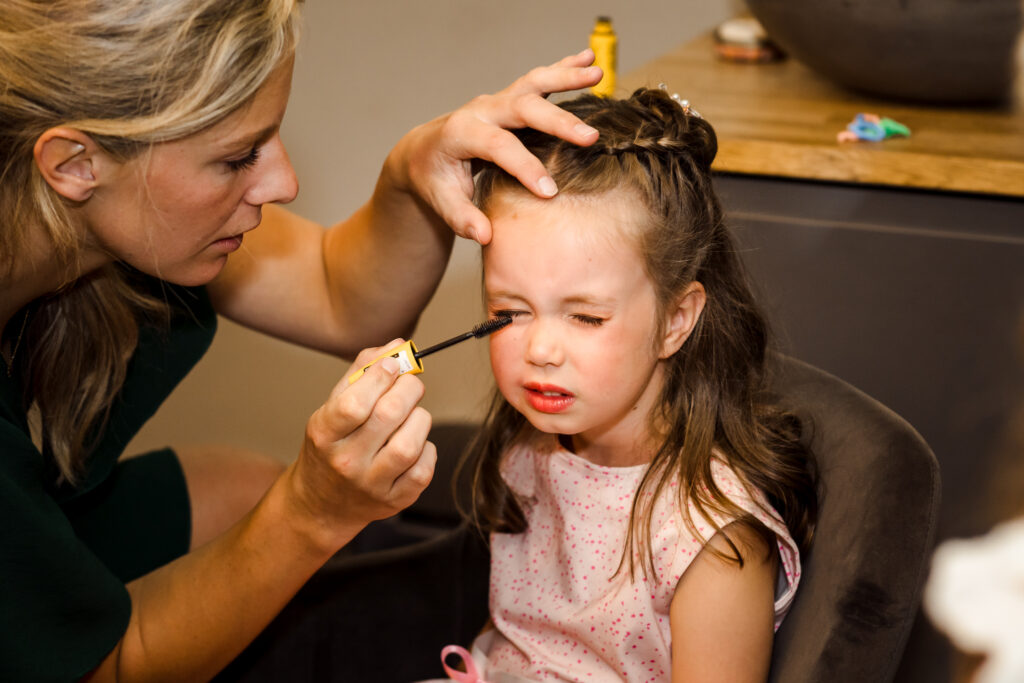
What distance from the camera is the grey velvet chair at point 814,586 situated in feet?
3.04

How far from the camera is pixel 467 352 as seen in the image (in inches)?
103

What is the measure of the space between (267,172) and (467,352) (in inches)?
59.0

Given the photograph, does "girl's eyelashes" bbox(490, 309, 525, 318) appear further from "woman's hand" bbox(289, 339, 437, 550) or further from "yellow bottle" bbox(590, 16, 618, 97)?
"yellow bottle" bbox(590, 16, 618, 97)

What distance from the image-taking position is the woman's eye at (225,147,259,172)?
43.2 inches

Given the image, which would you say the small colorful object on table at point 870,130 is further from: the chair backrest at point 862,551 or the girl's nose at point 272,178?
the girl's nose at point 272,178

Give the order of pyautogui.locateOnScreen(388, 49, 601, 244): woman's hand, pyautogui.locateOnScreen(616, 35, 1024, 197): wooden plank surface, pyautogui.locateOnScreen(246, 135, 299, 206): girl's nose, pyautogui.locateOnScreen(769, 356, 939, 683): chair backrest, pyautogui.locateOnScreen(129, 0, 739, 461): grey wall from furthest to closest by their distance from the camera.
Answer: pyautogui.locateOnScreen(129, 0, 739, 461): grey wall < pyautogui.locateOnScreen(616, 35, 1024, 197): wooden plank surface < pyautogui.locateOnScreen(246, 135, 299, 206): girl's nose < pyautogui.locateOnScreen(388, 49, 601, 244): woman's hand < pyautogui.locateOnScreen(769, 356, 939, 683): chair backrest

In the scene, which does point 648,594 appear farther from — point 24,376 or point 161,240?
point 24,376

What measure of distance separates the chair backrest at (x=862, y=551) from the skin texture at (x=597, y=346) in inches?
2.3

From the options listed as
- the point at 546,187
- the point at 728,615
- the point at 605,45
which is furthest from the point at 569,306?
the point at 605,45

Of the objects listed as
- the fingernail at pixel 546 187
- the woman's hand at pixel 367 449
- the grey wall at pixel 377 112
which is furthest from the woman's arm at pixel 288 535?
the grey wall at pixel 377 112

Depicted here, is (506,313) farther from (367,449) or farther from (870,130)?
(870,130)

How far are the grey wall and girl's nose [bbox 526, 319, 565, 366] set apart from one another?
1272 mm

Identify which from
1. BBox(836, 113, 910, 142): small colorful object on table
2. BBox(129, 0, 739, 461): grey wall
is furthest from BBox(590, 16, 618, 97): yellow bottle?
BBox(129, 0, 739, 461): grey wall

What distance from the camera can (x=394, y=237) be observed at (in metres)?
1.38
